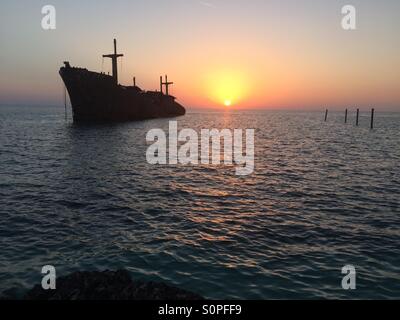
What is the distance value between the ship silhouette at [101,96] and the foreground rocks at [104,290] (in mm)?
65683

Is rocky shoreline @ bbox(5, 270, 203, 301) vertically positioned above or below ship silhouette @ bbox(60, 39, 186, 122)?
below

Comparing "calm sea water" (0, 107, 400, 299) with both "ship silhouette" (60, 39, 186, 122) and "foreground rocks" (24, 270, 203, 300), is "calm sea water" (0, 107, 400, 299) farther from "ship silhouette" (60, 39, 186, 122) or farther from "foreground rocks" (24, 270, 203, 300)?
"ship silhouette" (60, 39, 186, 122)

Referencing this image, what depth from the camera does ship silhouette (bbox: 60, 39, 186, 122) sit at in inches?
2685

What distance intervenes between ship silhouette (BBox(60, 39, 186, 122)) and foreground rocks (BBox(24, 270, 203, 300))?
65.7 meters

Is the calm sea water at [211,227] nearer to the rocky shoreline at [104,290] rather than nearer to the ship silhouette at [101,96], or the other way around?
the rocky shoreline at [104,290]

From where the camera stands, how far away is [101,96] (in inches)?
2874

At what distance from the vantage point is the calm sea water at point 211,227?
9.96 m

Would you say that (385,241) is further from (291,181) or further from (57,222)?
(57,222)

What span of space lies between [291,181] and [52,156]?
2323 cm

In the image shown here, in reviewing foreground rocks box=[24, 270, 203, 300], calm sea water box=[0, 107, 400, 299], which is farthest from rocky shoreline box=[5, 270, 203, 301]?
calm sea water box=[0, 107, 400, 299]

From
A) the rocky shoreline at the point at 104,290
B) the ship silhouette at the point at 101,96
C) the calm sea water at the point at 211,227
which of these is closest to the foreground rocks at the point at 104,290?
the rocky shoreline at the point at 104,290
